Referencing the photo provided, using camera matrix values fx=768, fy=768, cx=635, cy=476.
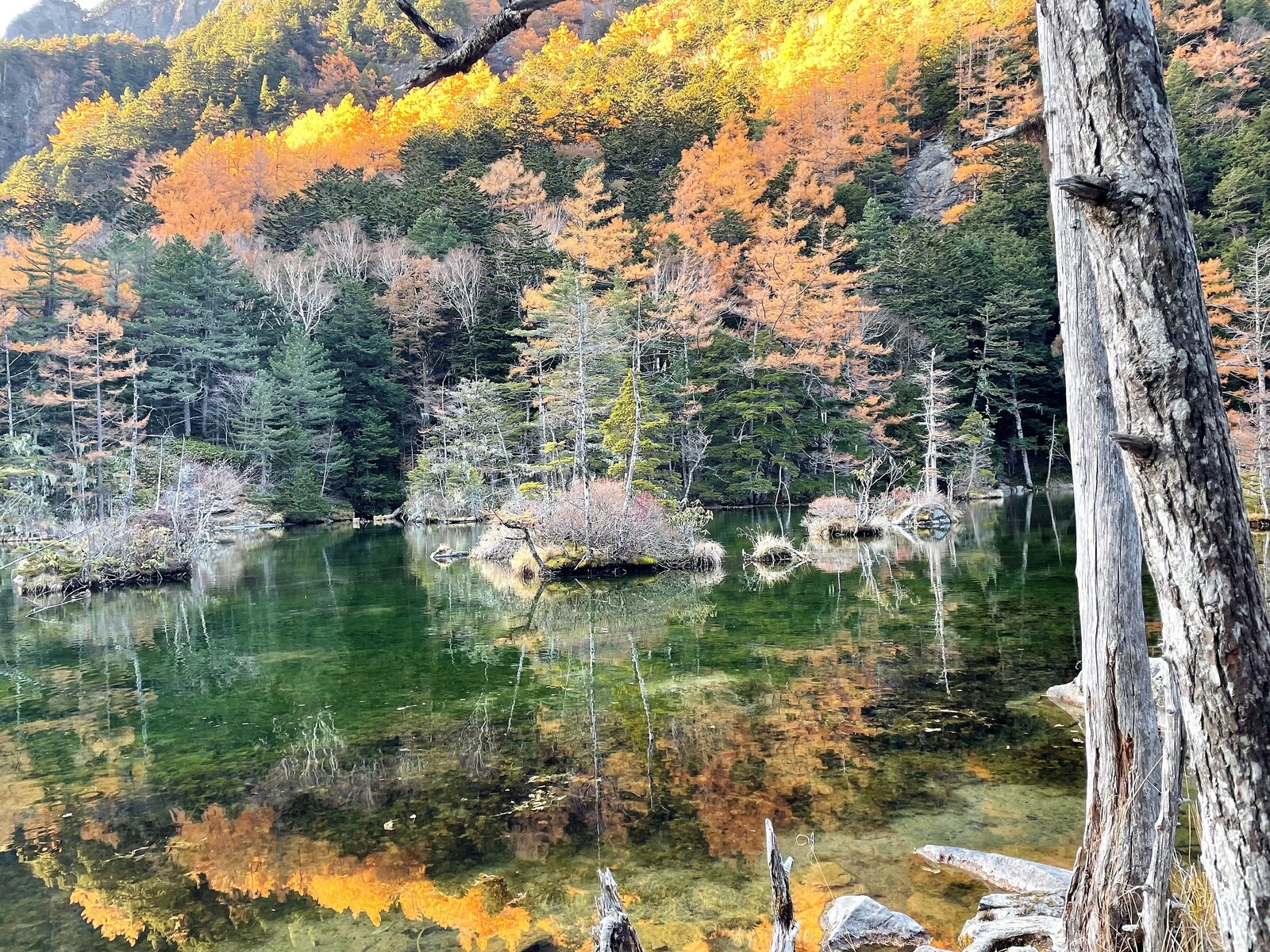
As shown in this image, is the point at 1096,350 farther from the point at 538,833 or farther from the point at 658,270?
the point at 658,270

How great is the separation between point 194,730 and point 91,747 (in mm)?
758

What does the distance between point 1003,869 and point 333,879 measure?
3474 mm

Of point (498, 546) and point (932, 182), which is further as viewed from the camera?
point (932, 182)

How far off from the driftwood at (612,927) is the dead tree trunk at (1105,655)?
1.65 metres

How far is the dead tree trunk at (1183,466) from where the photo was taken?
5.37 ft

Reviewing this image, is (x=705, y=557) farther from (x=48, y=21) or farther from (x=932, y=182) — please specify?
(x=48, y=21)

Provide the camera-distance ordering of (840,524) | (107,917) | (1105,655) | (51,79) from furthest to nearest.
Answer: (51,79) < (840,524) < (107,917) < (1105,655)

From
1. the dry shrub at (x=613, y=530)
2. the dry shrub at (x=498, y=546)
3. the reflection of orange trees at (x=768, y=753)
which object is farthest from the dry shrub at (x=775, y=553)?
the reflection of orange trees at (x=768, y=753)

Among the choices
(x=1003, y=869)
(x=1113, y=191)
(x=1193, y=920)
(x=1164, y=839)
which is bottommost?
(x=1003, y=869)

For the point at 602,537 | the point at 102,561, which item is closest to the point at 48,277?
the point at 102,561

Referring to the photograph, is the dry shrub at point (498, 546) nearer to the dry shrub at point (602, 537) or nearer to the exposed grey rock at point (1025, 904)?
the dry shrub at point (602, 537)

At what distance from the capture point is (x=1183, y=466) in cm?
167

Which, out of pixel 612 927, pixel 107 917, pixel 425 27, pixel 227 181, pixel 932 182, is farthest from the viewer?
pixel 227 181

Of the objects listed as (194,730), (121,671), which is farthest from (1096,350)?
(121,671)
